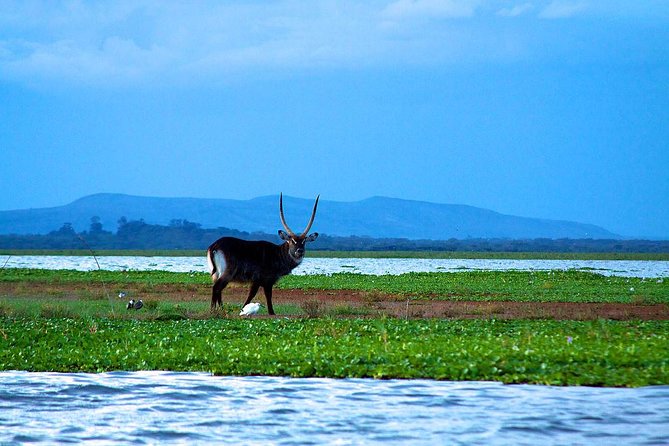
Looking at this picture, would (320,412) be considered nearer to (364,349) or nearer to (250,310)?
(364,349)

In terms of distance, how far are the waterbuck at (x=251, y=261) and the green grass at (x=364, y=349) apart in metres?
3.76

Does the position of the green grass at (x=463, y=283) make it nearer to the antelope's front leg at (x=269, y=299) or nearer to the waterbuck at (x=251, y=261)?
the waterbuck at (x=251, y=261)

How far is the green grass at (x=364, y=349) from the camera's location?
45.1ft

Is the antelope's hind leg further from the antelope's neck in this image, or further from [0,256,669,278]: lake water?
[0,256,669,278]: lake water

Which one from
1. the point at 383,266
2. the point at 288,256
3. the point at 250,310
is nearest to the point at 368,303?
the point at 288,256

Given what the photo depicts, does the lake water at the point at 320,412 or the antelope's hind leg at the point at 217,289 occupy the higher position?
the antelope's hind leg at the point at 217,289

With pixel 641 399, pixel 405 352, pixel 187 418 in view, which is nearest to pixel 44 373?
pixel 187 418

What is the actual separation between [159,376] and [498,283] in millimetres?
26370

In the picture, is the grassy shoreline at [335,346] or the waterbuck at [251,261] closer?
the grassy shoreline at [335,346]

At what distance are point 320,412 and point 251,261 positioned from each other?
12215 mm

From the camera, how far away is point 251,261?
934 inches

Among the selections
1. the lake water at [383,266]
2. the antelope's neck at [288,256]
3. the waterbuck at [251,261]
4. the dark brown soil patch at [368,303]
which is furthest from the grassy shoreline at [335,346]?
the lake water at [383,266]

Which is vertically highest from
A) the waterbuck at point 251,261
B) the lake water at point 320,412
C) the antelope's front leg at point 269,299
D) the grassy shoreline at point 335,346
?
the waterbuck at point 251,261

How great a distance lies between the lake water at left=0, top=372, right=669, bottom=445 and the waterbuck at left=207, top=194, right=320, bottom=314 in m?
9.49
